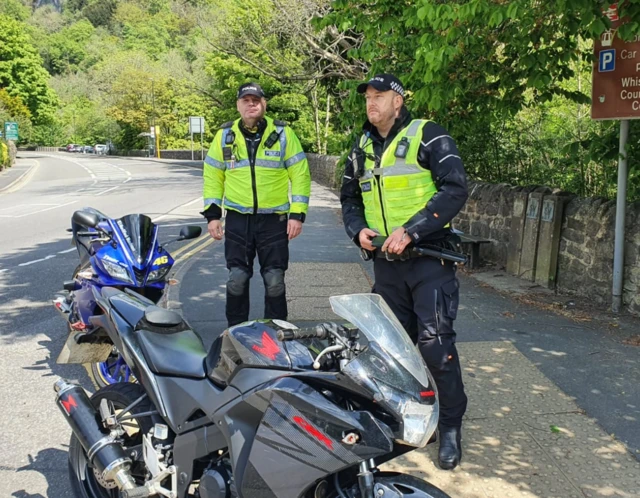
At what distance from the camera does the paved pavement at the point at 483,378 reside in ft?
11.2

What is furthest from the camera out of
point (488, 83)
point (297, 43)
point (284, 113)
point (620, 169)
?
point (284, 113)

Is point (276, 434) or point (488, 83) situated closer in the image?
point (276, 434)

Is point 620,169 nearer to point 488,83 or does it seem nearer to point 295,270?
point 488,83

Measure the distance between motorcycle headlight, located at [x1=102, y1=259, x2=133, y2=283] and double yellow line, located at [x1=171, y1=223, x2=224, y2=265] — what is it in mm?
4922

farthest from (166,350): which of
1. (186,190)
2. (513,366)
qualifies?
(186,190)

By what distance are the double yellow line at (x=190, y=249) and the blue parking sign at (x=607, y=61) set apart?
603 cm

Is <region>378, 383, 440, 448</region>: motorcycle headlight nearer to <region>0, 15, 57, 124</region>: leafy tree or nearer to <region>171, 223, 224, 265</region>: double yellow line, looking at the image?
<region>171, 223, 224, 265</region>: double yellow line

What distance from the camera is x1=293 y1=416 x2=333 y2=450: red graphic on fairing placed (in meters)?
2.07

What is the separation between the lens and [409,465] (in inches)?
137

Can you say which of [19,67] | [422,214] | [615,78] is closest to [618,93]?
[615,78]

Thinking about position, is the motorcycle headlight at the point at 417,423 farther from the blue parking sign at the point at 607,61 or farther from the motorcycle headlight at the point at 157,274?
the blue parking sign at the point at 607,61


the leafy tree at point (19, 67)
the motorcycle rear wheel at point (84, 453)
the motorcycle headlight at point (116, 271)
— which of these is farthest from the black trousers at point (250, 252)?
the leafy tree at point (19, 67)

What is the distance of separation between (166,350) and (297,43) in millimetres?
17556

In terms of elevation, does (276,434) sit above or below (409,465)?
above
